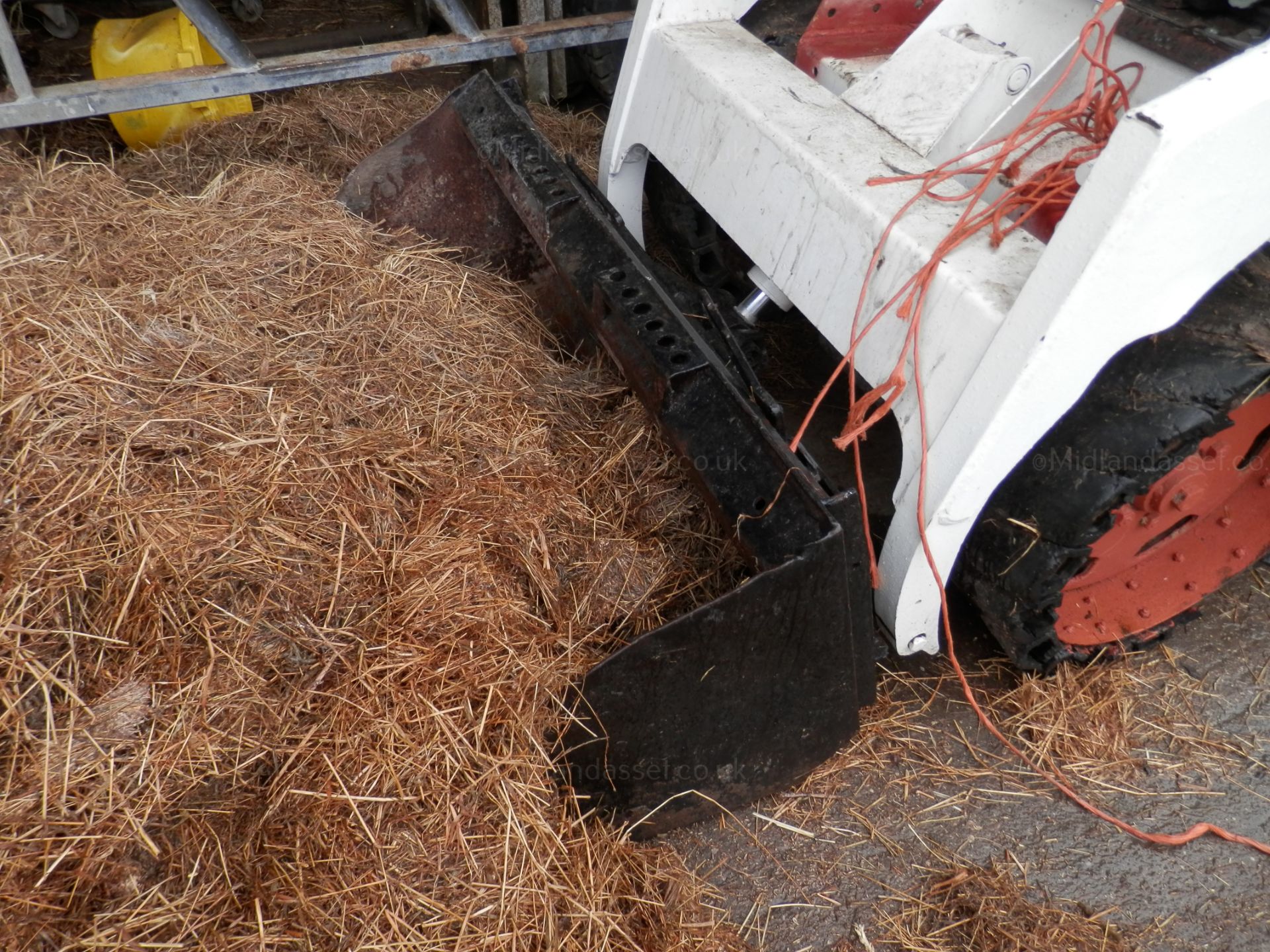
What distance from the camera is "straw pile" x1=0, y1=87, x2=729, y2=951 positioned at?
4.66ft

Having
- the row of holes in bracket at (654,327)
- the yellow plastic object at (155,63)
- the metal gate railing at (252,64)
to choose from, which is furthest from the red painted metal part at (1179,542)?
the yellow plastic object at (155,63)

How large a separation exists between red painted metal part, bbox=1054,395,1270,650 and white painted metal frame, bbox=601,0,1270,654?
45 cm

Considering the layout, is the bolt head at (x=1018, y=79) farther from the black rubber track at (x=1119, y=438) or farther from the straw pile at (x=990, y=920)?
the straw pile at (x=990, y=920)

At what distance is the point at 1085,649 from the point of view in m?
2.18

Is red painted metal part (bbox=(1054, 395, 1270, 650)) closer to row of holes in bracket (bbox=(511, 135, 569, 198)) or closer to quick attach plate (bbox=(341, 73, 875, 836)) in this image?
quick attach plate (bbox=(341, 73, 875, 836))

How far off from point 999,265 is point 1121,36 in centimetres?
84

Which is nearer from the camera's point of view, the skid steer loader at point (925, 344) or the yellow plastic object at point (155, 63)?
the skid steer loader at point (925, 344)

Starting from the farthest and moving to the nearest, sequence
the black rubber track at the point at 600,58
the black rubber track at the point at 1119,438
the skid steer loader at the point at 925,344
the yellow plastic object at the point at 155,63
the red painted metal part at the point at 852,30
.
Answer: the black rubber track at the point at 600,58 < the yellow plastic object at the point at 155,63 < the red painted metal part at the point at 852,30 < the black rubber track at the point at 1119,438 < the skid steer loader at the point at 925,344

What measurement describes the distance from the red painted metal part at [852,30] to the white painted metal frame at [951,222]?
0.20 meters

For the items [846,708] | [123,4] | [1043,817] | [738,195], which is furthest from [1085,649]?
[123,4]

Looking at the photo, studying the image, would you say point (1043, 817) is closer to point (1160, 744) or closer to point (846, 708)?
point (1160, 744)

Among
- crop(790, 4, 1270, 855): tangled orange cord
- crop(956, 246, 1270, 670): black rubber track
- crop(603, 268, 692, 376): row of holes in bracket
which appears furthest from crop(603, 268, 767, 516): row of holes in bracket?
crop(956, 246, 1270, 670): black rubber track

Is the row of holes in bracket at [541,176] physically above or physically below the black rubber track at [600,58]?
above

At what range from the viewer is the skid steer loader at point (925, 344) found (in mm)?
1554
